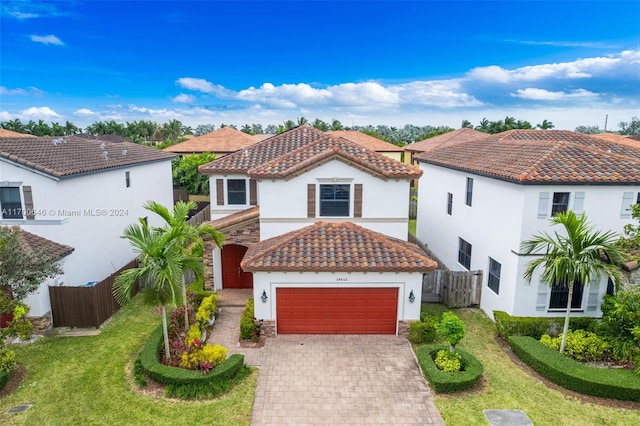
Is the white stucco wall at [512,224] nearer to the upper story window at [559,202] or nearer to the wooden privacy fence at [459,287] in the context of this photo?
the upper story window at [559,202]

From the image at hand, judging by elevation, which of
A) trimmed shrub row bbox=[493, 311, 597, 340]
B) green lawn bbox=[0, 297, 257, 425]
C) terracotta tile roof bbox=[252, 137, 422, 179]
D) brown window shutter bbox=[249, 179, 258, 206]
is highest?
terracotta tile roof bbox=[252, 137, 422, 179]

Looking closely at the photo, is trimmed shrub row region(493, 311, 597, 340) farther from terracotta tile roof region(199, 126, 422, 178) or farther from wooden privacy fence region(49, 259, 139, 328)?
wooden privacy fence region(49, 259, 139, 328)

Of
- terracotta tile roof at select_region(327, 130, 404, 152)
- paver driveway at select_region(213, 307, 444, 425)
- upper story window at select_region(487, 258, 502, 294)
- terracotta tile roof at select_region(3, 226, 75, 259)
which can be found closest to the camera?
paver driveway at select_region(213, 307, 444, 425)

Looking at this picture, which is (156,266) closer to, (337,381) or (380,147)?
(337,381)

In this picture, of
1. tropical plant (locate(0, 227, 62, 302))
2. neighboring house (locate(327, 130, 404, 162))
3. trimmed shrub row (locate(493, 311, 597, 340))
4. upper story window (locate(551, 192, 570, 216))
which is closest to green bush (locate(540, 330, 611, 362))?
trimmed shrub row (locate(493, 311, 597, 340))

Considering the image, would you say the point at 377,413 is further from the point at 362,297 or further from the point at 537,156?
the point at 537,156

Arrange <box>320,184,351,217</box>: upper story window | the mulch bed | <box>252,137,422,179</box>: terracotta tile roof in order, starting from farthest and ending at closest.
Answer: <box>320,184,351,217</box>: upper story window < <box>252,137,422,179</box>: terracotta tile roof < the mulch bed

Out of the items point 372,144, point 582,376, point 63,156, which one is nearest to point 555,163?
point 582,376

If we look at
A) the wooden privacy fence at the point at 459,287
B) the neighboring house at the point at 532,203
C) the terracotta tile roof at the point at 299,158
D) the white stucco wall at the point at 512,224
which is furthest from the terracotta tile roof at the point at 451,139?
the wooden privacy fence at the point at 459,287
